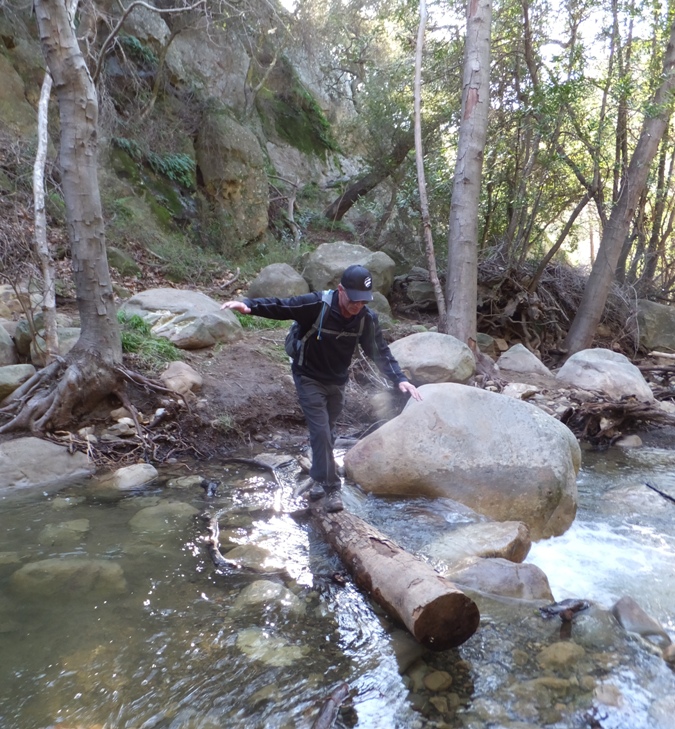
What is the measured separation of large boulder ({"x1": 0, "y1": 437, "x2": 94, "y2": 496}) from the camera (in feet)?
15.2

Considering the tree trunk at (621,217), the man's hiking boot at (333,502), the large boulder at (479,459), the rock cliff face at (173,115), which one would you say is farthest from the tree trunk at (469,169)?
the rock cliff face at (173,115)

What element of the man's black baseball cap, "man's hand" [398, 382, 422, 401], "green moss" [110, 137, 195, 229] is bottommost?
"man's hand" [398, 382, 422, 401]

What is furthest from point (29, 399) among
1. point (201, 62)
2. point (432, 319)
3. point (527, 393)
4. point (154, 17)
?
point (201, 62)

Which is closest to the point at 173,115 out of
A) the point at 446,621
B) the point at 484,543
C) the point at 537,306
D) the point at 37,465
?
the point at 537,306

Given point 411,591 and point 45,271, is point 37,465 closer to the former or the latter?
point 45,271

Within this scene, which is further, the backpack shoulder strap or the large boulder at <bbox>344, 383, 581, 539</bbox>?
the large boulder at <bbox>344, 383, 581, 539</bbox>

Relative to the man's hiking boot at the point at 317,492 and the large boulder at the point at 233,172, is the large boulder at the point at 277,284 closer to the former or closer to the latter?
the large boulder at the point at 233,172

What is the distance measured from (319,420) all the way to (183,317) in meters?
3.69

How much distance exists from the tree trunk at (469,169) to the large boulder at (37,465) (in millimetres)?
5721

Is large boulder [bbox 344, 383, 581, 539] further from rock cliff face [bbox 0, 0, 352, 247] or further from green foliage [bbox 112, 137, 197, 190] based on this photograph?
green foliage [bbox 112, 137, 197, 190]

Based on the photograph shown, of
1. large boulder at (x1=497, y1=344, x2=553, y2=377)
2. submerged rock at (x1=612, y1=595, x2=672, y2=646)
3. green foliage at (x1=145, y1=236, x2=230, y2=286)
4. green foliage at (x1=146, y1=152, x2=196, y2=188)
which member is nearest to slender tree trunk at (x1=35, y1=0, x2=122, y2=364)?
green foliage at (x1=145, y1=236, x2=230, y2=286)

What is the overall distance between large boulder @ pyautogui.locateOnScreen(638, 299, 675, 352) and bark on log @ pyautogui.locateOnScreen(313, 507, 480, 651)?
33.9 ft

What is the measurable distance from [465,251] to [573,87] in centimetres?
314

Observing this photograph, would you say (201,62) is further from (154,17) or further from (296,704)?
(296,704)
